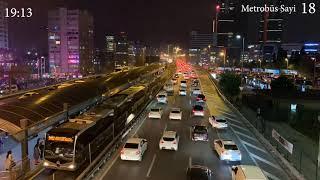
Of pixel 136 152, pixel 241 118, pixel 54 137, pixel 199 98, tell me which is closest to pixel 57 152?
pixel 54 137

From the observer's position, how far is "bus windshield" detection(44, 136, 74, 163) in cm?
2102

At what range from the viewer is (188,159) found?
86.7 feet

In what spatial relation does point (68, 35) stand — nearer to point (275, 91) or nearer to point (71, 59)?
point (71, 59)

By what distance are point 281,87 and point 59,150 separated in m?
70.7

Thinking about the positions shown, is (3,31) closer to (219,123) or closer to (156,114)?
(156,114)

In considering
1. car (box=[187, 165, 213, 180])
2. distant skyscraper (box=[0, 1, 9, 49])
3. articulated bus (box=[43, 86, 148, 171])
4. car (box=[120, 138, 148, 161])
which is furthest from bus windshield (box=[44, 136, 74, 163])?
distant skyscraper (box=[0, 1, 9, 49])

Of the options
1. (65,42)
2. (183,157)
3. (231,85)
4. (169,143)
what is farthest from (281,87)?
(65,42)

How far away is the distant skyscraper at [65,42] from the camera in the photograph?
525 ft

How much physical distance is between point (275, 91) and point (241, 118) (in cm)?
4133

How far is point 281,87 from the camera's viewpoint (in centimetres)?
8388

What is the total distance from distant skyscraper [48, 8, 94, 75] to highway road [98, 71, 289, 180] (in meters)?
123

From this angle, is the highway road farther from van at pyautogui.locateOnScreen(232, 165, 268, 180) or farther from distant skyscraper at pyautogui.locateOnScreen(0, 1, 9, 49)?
distant skyscraper at pyautogui.locateOnScreen(0, 1, 9, 49)

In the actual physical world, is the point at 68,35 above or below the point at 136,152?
above

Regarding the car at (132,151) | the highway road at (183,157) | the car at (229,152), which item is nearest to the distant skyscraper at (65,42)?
the highway road at (183,157)
